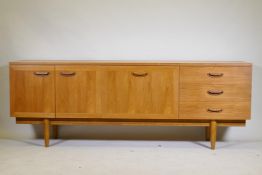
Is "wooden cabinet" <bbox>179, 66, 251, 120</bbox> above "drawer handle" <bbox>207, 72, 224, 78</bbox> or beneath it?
beneath

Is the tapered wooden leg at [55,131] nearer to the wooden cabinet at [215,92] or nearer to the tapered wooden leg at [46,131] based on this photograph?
the tapered wooden leg at [46,131]

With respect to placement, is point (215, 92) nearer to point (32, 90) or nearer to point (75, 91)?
point (75, 91)

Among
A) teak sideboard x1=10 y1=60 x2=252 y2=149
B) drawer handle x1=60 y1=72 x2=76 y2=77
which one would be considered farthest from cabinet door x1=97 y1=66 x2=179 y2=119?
drawer handle x1=60 y1=72 x2=76 y2=77

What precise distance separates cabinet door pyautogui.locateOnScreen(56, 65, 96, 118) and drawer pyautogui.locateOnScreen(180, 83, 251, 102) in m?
0.70

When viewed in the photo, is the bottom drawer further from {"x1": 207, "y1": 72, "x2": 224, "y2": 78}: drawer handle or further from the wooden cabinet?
{"x1": 207, "y1": 72, "x2": 224, "y2": 78}: drawer handle

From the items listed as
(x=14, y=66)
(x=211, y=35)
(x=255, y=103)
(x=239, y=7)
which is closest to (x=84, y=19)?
(x=14, y=66)

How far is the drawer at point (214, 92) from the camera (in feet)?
10.2

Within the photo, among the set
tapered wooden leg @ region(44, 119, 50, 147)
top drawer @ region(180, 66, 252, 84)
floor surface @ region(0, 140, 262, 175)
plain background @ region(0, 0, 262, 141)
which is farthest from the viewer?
plain background @ region(0, 0, 262, 141)

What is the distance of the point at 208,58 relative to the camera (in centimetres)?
354

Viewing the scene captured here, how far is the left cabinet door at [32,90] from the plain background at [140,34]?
1.43 feet

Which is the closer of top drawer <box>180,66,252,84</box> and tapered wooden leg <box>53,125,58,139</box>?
top drawer <box>180,66,252,84</box>

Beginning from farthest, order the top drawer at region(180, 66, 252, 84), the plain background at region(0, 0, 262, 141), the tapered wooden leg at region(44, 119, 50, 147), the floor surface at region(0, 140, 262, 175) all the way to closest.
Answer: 1. the plain background at region(0, 0, 262, 141)
2. the tapered wooden leg at region(44, 119, 50, 147)
3. the top drawer at region(180, 66, 252, 84)
4. the floor surface at region(0, 140, 262, 175)

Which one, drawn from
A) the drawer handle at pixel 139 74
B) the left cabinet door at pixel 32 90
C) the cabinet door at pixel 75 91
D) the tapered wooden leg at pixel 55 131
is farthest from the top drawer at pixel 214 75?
the tapered wooden leg at pixel 55 131

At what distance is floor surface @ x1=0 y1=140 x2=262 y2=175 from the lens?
2.66 metres
